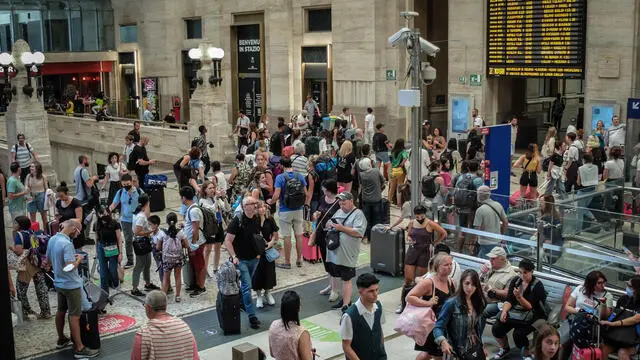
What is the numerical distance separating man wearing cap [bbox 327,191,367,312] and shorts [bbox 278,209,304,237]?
7.69ft

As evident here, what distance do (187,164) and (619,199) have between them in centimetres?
816

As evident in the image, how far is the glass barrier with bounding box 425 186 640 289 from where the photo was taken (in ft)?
32.7

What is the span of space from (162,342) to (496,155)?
31.7 ft

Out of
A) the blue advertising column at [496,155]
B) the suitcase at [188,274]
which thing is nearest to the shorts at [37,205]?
the suitcase at [188,274]

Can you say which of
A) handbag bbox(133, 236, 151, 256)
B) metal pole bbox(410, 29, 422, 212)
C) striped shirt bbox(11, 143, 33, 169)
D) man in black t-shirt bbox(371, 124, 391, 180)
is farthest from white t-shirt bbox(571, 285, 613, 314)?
striped shirt bbox(11, 143, 33, 169)

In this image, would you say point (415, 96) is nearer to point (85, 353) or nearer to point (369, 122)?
point (85, 353)

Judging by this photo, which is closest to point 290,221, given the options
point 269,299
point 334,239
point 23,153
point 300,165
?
point 300,165

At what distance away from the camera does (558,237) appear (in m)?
10.6

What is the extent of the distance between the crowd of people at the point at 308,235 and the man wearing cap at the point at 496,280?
1 centimetres

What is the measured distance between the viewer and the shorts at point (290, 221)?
12.9 metres

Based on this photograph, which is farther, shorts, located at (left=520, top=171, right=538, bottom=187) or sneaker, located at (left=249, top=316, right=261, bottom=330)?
shorts, located at (left=520, top=171, right=538, bottom=187)

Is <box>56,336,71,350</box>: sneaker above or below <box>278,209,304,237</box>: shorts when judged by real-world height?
below

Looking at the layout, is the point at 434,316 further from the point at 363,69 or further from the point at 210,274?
the point at 363,69

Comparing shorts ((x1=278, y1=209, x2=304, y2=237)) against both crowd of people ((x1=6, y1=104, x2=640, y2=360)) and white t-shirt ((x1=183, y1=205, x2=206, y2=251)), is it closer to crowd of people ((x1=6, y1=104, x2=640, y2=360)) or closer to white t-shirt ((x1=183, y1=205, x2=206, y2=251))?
crowd of people ((x1=6, y1=104, x2=640, y2=360))
